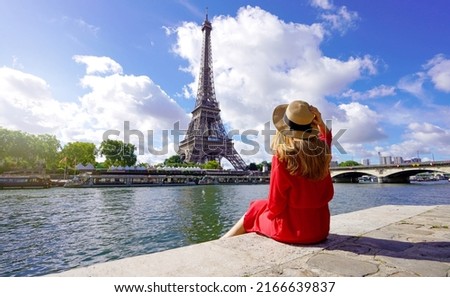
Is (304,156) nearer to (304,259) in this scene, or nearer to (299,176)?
(299,176)

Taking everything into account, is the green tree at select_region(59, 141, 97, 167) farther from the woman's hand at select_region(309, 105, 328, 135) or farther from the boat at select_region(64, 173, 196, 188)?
the woman's hand at select_region(309, 105, 328, 135)

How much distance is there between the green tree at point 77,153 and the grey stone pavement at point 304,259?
217 feet

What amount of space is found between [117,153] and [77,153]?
827 cm

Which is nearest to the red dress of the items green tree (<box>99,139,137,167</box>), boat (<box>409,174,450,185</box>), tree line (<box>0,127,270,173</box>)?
tree line (<box>0,127,270,173</box>)

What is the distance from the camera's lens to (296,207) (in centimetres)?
271

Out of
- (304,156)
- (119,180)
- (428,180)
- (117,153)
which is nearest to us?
(304,156)

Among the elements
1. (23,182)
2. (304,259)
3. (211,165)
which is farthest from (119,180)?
(304,259)

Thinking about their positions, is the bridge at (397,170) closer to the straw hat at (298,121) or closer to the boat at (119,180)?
the boat at (119,180)

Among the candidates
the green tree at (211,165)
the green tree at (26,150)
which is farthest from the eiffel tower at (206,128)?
the green tree at (26,150)

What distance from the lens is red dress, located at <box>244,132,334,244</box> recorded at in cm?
263

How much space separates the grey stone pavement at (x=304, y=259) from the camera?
2.07m

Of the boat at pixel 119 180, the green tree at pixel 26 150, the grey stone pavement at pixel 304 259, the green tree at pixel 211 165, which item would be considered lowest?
the boat at pixel 119 180

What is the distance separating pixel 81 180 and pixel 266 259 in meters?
52.8
